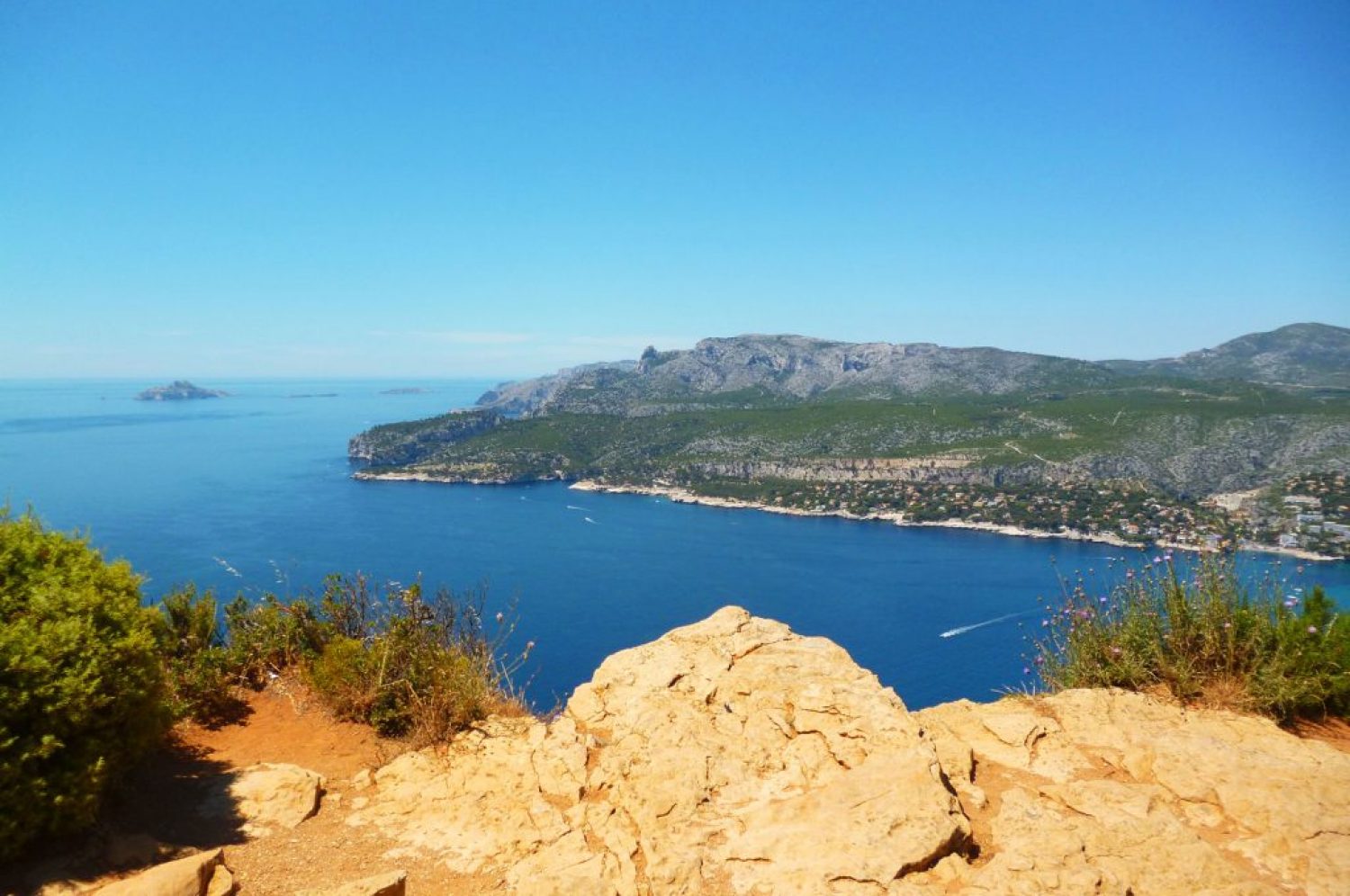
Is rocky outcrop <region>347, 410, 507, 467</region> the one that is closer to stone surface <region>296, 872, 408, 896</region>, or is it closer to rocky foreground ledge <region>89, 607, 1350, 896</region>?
rocky foreground ledge <region>89, 607, 1350, 896</region>

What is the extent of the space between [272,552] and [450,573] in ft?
54.5

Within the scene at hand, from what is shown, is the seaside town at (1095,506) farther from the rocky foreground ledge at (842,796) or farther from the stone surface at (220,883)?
the stone surface at (220,883)

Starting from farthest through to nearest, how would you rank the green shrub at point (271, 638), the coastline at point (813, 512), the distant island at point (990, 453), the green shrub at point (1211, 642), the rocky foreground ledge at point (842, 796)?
the distant island at point (990, 453) < the coastline at point (813, 512) < the green shrub at point (271, 638) < the green shrub at point (1211, 642) < the rocky foreground ledge at point (842, 796)

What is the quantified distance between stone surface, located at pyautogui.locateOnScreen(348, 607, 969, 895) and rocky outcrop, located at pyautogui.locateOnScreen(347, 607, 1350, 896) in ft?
0.05

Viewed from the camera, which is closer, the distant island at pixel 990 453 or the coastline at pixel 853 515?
the coastline at pixel 853 515

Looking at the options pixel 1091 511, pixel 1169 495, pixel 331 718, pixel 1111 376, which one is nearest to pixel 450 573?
pixel 331 718

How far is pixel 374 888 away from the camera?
363 cm

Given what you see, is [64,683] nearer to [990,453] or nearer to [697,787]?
[697,787]

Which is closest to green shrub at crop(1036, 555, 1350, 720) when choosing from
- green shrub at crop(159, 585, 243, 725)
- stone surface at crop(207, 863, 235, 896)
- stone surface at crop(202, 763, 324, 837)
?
stone surface at crop(202, 763, 324, 837)

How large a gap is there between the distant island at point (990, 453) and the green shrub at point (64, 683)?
7458cm

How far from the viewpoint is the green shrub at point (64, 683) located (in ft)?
11.7

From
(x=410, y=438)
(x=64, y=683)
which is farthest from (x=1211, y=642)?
(x=410, y=438)

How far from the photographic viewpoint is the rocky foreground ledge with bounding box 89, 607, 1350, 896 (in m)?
3.80

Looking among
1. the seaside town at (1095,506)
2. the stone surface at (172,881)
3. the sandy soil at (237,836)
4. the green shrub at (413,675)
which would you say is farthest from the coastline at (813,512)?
the stone surface at (172,881)
